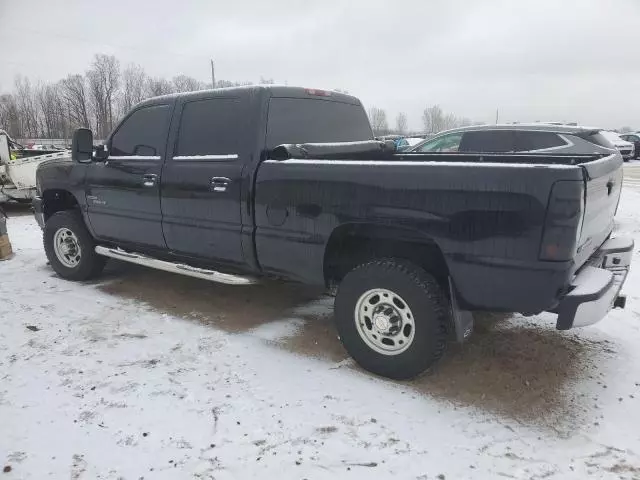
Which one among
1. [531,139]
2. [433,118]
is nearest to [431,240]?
[531,139]

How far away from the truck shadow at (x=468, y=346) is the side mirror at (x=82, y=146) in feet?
4.66

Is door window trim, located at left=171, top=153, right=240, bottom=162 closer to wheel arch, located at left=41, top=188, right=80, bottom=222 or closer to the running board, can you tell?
the running board

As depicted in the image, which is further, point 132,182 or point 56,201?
point 56,201

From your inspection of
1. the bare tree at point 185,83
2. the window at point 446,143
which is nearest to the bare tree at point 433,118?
the bare tree at point 185,83

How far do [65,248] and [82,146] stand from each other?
4.32 ft

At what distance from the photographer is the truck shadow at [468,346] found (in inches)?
123

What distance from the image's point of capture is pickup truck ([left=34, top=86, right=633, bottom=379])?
9.04ft

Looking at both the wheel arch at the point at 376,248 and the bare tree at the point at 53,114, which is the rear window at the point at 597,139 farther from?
the bare tree at the point at 53,114

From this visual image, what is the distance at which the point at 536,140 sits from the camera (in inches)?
314

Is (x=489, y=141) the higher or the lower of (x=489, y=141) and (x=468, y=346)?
the higher

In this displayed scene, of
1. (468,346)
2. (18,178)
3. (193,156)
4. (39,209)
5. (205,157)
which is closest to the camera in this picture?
(468,346)

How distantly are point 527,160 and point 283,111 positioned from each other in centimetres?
207

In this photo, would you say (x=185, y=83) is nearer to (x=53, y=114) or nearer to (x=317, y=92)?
(x=53, y=114)

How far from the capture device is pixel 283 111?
4.12 metres
